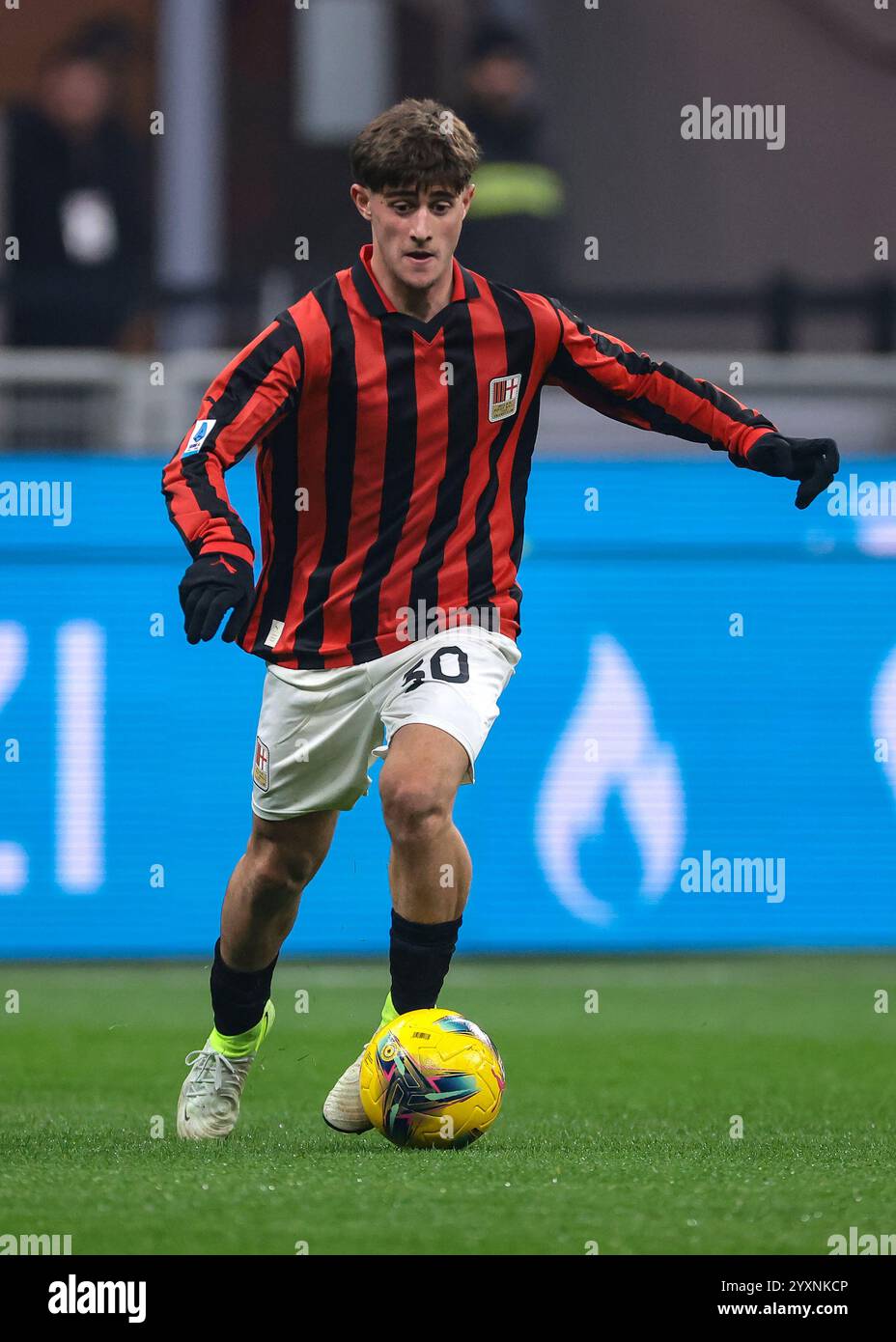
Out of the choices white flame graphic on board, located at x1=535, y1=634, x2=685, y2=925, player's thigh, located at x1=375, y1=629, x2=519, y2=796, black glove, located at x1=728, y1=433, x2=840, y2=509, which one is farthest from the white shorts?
white flame graphic on board, located at x1=535, y1=634, x2=685, y2=925

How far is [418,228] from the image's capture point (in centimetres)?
444

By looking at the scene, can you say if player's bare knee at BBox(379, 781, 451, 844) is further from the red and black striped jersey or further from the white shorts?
the red and black striped jersey

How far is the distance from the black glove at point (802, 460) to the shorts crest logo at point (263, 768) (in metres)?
1.09

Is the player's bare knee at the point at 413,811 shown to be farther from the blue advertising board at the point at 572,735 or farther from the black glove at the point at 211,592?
the blue advertising board at the point at 572,735

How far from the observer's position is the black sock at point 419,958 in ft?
14.5

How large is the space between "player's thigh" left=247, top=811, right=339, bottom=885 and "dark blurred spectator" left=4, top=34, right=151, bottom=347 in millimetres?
4047

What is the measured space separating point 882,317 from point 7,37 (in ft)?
24.7

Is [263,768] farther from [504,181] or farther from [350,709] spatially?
[504,181]

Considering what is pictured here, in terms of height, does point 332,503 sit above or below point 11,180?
below

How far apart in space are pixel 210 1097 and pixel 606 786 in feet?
9.16

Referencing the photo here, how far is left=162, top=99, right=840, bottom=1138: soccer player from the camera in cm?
440
